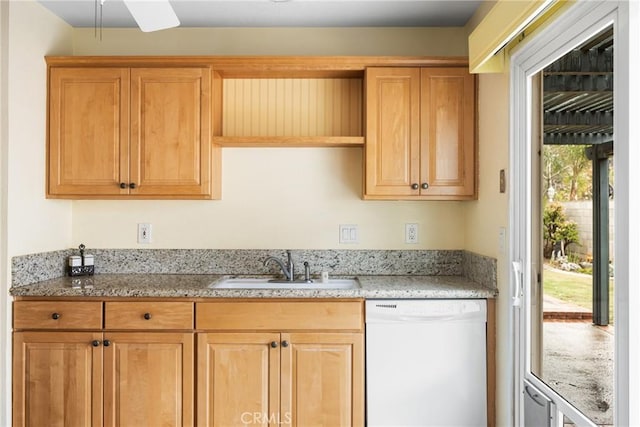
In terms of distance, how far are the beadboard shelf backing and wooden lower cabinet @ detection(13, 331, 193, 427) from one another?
1.29 meters

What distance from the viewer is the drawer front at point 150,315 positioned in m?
2.23

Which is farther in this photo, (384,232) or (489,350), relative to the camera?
(384,232)

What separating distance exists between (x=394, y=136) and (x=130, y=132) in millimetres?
1445

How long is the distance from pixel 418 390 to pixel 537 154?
124cm

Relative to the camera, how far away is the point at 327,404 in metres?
2.22

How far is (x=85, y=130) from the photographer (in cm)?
252

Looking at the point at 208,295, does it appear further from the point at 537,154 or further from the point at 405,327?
the point at 537,154

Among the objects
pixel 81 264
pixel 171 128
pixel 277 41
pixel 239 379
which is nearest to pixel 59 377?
pixel 81 264

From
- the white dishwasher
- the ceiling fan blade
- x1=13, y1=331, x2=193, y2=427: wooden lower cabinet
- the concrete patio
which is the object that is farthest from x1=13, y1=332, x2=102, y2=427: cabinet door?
the concrete patio

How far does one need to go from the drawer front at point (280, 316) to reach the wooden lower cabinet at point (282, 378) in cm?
4

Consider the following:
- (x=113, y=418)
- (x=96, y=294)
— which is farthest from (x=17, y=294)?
(x=113, y=418)

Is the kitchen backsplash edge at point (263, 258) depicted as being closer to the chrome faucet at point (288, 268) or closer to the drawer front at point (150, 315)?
the chrome faucet at point (288, 268)

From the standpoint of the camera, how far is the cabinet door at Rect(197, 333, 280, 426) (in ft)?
7.29

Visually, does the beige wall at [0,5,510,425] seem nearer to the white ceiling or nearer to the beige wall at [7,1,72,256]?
the white ceiling
